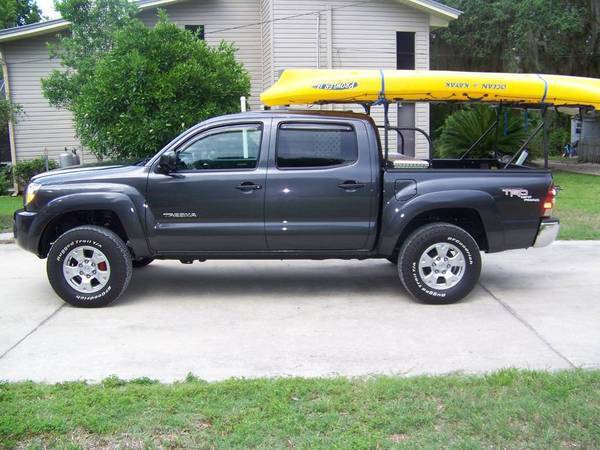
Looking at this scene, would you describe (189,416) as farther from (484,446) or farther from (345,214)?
(345,214)

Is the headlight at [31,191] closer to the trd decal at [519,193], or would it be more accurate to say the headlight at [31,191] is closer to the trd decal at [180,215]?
the trd decal at [180,215]

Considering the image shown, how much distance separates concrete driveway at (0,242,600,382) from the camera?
496cm

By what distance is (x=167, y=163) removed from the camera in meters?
6.47

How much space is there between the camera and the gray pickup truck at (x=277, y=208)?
6.50m

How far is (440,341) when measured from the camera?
5496 mm

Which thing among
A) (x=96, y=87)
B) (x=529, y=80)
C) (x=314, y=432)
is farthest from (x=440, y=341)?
(x=96, y=87)

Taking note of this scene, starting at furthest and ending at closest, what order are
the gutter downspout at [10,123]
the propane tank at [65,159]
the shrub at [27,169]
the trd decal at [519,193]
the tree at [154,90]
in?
the gutter downspout at [10,123]
the shrub at [27,169]
the propane tank at [65,159]
the tree at [154,90]
the trd decal at [519,193]

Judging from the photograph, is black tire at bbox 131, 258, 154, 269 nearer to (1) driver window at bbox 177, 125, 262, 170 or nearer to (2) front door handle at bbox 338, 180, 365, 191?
(1) driver window at bbox 177, 125, 262, 170

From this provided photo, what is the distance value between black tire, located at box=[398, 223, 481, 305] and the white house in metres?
12.3

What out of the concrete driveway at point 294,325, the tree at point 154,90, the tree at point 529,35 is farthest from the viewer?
the tree at point 529,35

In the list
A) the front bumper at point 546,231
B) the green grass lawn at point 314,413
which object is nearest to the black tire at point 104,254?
the green grass lawn at point 314,413

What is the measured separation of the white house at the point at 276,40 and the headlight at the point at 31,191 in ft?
39.4

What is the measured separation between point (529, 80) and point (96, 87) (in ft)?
25.6

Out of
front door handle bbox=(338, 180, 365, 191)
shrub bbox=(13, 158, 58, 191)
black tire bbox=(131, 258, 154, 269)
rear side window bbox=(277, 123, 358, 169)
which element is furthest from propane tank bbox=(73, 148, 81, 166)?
front door handle bbox=(338, 180, 365, 191)
